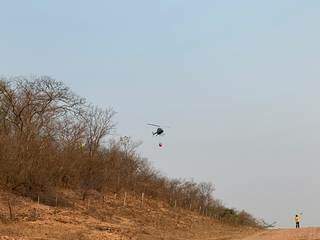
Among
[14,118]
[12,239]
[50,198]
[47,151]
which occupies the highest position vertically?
[14,118]

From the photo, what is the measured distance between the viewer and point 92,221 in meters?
33.0

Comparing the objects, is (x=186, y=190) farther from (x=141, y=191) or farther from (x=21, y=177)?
(x=21, y=177)

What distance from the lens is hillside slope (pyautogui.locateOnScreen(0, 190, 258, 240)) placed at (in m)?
26.5

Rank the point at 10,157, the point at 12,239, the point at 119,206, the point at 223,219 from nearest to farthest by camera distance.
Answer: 1. the point at 12,239
2. the point at 10,157
3. the point at 119,206
4. the point at 223,219

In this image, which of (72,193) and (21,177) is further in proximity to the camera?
(72,193)

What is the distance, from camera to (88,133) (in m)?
52.1

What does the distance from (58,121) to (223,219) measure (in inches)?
981

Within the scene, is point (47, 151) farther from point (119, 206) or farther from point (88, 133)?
point (88, 133)

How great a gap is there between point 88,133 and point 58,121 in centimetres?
499

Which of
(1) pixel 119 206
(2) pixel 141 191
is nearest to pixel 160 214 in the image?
(1) pixel 119 206

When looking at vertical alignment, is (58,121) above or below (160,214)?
above

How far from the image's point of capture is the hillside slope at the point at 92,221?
26453 millimetres

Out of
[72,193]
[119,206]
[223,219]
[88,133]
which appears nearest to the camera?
[72,193]

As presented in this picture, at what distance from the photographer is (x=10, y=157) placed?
33.7m
